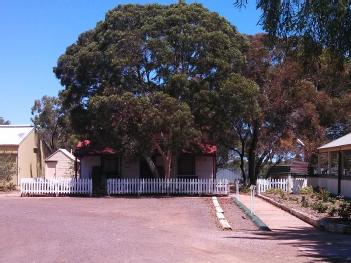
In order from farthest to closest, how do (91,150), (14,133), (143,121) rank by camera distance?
(14,133)
(91,150)
(143,121)

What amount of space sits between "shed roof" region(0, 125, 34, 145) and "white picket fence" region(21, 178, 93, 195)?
10541mm

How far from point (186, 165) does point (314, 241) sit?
22.7 metres

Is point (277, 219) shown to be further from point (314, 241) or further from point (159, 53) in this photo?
point (159, 53)

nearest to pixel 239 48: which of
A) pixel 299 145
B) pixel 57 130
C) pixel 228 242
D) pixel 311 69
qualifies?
pixel 299 145

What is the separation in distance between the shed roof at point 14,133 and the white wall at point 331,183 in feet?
70.3

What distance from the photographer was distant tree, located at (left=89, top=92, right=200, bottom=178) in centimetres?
2902

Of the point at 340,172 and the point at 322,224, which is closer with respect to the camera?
the point at 322,224

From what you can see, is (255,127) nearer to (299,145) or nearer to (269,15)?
(299,145)

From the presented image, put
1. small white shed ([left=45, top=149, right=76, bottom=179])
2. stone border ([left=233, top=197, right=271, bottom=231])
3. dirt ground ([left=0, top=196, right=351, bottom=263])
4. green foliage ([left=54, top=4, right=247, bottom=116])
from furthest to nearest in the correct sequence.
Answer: small white shed ([left=45, top=149, right=76, bottom=179])
green foliage ([left=54, top=4, right=247, bottom=116])
stone border ([left=233, top=197, right=271, bottom=231])
dirt ground ([left=0, top=196, right=351, bottom=263])

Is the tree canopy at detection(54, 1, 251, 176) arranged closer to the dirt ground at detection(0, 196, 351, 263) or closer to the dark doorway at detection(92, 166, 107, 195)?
the dark doorway at detection(92, 166, 107, 195)

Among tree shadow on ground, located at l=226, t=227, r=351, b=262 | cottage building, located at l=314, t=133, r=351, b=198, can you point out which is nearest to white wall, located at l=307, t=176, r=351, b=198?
cottage building, located at l=314, t=133, r=351, b=198

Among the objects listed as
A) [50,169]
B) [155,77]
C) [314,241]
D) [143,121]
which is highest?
[155,77]

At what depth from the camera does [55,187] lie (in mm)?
32281

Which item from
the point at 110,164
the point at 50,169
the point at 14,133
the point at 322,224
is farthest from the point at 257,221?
the point at 50,169
